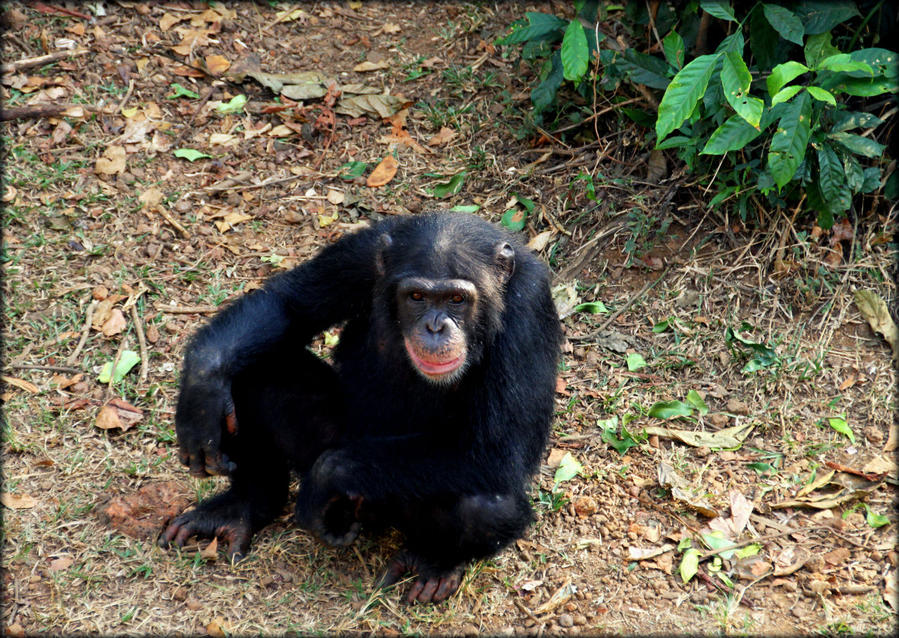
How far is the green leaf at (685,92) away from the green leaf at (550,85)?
1679mm

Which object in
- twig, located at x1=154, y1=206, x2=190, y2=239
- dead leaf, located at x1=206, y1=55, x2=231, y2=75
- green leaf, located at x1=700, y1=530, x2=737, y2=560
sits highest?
dead leaf, located at x1=206, y1=55, x2=231, y2=75

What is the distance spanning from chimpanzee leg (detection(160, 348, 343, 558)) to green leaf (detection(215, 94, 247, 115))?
357cm

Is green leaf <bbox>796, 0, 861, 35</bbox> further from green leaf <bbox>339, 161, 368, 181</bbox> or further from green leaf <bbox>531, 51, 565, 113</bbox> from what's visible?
green leaf <bbox>339, 161, 368, 181</bbox>

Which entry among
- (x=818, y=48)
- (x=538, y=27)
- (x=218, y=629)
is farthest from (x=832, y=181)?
(x=218, y=629)

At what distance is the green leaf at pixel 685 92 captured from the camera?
5531mm

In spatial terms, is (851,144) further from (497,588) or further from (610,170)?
(497,588)

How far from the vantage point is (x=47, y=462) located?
5.46 meters

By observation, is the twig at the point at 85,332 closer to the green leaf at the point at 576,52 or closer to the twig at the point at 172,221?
the twig at the point at 172,221

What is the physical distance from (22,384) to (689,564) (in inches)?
179

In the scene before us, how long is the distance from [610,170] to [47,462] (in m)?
4.81

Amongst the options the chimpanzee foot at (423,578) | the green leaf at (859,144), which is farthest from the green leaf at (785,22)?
the chimpanzee foot at (423,578)

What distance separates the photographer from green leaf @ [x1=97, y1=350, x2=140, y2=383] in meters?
6.05

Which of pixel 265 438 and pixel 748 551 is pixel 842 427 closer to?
pixel 748 551

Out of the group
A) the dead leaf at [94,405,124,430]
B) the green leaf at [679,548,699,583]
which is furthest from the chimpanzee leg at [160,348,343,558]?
the green leaf at [679,548,699,583]
